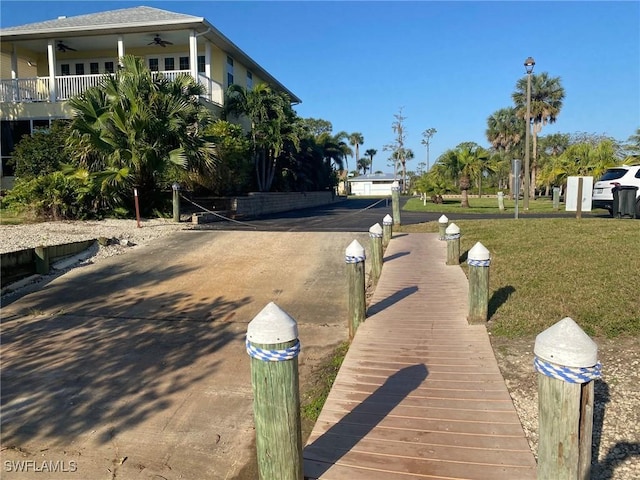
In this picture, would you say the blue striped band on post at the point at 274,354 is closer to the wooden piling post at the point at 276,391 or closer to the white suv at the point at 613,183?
the wooden piling post at the point at 276,391

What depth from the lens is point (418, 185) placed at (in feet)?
115

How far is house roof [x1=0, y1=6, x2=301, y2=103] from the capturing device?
19953 mm

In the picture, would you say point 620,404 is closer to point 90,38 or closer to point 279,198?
point 279,198

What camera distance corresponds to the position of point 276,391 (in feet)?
9.09

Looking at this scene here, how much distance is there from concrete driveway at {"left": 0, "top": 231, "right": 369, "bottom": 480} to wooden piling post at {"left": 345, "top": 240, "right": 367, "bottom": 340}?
439 mm

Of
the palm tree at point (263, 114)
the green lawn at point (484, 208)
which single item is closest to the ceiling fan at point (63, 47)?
the palm tree at point (263, 114)

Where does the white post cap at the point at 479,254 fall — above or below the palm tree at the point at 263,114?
below

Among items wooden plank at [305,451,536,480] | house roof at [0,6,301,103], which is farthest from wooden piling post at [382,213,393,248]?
house roof at [0,6,301,103]

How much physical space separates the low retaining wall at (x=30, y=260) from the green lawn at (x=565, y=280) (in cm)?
830

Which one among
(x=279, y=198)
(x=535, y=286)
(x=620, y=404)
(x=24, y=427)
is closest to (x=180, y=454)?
(x=24, y=427)

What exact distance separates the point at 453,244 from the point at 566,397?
22.1 feet

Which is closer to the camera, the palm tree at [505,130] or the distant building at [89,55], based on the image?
the distant building at [89,55]

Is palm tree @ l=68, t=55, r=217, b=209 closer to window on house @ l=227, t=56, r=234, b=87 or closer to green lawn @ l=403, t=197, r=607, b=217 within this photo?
window on house @ l=227, t=56, r=234, b=87

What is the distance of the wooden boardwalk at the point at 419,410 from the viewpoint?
316 centimetres
